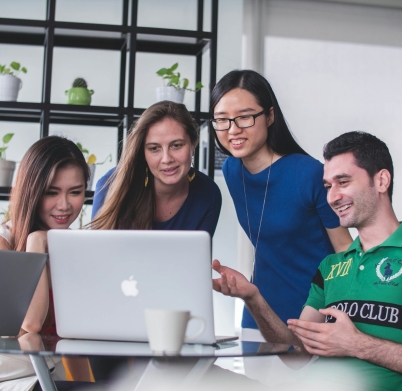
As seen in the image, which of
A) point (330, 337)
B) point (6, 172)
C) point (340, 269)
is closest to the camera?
point (330, 337)

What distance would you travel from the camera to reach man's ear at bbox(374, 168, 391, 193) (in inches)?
72.1

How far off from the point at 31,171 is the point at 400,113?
3.32 meters

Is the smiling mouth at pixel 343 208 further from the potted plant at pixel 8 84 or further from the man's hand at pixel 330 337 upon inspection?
the potted plant at pixel 8 84

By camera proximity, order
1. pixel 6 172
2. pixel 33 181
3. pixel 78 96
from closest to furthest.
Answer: pixel 33 181, pixel 6 172, pixel 78 96

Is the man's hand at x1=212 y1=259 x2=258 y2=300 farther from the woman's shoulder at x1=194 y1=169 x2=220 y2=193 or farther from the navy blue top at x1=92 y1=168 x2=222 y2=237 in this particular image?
the woman's shoulder at x1=194 y1=169 x2=220 y2=193

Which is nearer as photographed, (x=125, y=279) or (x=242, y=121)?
(x=125, y=279)

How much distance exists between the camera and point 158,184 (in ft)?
8.07

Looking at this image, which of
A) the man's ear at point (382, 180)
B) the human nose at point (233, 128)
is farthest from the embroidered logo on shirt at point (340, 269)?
the human nose at point (233, 128)

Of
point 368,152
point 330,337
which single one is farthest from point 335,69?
point 330,337

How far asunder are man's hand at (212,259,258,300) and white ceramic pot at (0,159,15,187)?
214cm

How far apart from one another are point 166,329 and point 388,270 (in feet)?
2.42

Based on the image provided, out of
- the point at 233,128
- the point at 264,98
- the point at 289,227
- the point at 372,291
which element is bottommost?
the point at 372,291

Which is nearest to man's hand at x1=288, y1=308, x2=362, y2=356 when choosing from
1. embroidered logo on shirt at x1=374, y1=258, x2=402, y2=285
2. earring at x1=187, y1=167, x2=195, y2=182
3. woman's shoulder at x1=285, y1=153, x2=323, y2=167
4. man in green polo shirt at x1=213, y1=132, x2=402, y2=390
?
man in green polo shirt at x1=213, y1=132, x2=402, y2=390

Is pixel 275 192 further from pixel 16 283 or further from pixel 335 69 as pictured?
pixel 335 69
